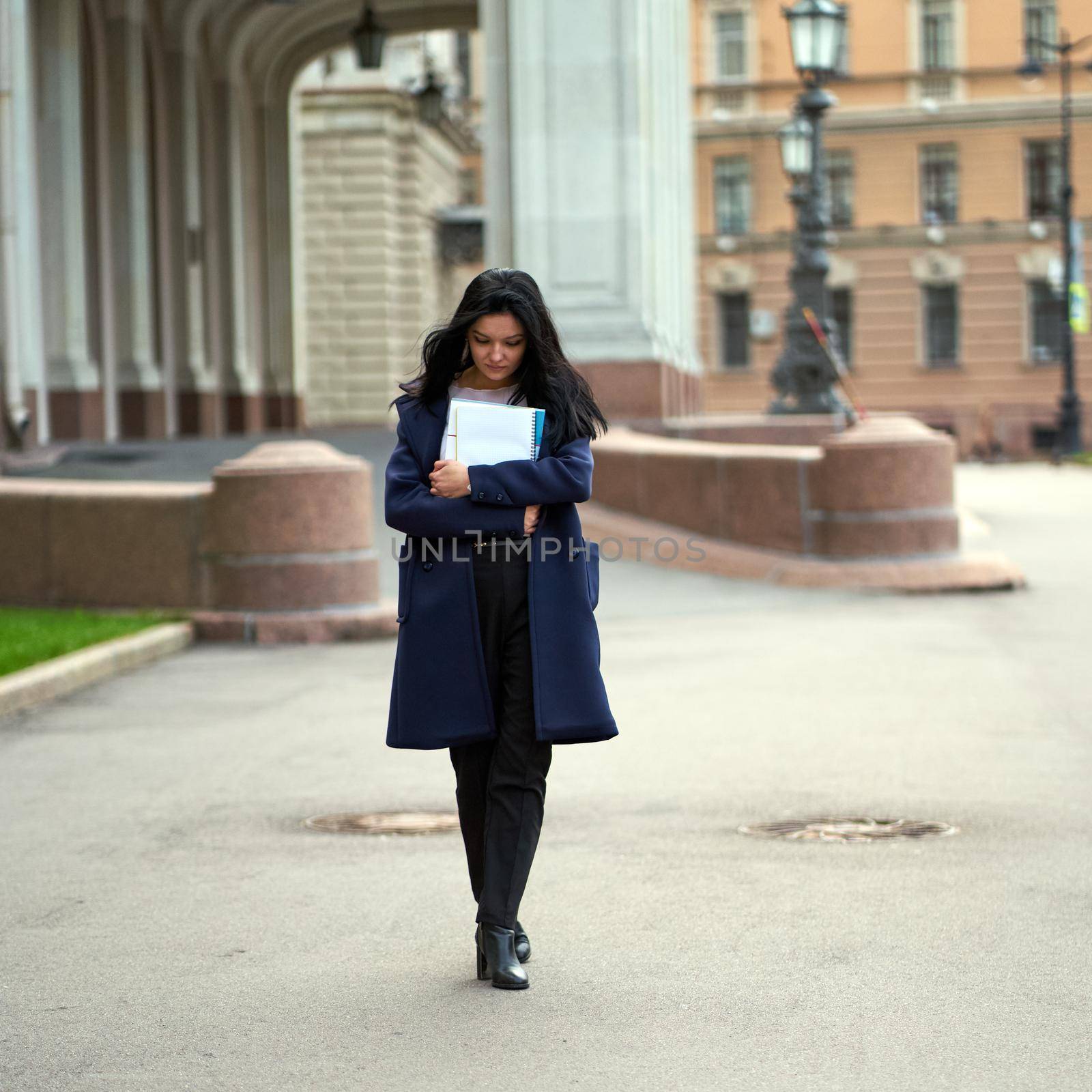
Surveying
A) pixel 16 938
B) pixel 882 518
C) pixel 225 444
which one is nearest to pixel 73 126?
pixel 225 444

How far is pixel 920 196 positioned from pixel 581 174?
108ft

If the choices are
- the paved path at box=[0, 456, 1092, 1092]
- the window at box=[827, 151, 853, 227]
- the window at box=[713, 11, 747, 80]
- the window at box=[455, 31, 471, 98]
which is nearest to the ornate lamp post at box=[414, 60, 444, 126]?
the paved path at box=[0, 456, 1092, 1092]

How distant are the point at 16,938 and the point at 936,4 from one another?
166 feet

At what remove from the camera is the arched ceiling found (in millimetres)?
29734

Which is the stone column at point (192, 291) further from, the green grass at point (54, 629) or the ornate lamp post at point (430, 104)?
the green grass at point (54, 629)

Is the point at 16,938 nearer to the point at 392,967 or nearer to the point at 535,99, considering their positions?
the point at 392,967

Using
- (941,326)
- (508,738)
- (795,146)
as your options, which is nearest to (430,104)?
(795,146)

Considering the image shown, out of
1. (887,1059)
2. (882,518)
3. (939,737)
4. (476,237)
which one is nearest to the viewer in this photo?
(887,1059)

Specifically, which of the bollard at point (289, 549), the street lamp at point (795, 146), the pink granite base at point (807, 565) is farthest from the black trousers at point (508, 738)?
the street lamp at point (795, 146)

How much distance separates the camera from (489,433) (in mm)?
4723

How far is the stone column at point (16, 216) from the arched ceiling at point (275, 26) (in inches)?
384

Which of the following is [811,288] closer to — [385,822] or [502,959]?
[385,822]

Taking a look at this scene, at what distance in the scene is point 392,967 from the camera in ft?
15.9

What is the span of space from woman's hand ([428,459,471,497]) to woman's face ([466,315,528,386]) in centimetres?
24
